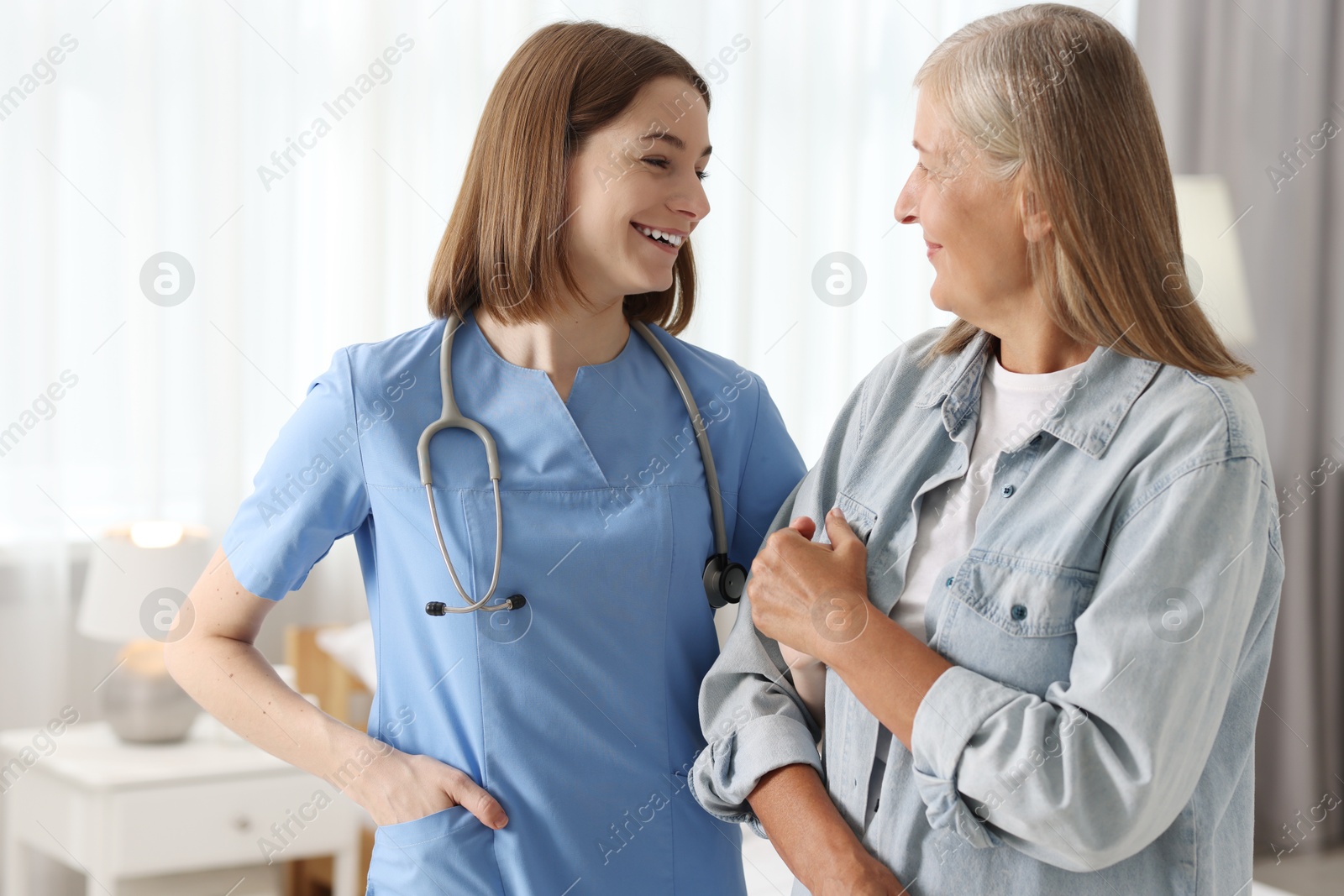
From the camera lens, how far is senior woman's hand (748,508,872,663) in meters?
1.00

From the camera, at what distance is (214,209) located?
2.53m

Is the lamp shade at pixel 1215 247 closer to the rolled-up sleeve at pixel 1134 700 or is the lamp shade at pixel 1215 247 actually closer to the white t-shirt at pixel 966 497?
the white t-shirt at pixel 966 497

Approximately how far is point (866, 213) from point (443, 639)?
242 centimetres

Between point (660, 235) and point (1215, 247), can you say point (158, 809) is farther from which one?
point (1215, 247)

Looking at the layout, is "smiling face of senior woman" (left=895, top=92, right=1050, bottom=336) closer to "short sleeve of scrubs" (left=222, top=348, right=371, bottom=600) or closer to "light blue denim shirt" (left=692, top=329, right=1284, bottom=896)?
"light blue denim shirt" (left=692, top=329, right=1284, bottom=896)

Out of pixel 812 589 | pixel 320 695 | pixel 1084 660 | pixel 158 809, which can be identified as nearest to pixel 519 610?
pixel 812 589

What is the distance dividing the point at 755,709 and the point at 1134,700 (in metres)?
0.38

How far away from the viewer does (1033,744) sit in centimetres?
86

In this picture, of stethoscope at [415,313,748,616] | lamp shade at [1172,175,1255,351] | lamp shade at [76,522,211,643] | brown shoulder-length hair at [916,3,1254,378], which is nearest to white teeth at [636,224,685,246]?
stethoscope at [415,313,748,616]

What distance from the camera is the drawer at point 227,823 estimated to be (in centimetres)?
218

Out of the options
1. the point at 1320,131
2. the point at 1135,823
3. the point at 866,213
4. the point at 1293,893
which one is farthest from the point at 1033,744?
the point at 1320,131

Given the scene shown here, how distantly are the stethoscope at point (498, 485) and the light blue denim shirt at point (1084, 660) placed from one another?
179 mm

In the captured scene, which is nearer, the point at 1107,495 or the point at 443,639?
the point at 1107,495

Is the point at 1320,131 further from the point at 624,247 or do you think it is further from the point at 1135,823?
the point at 1135,823
